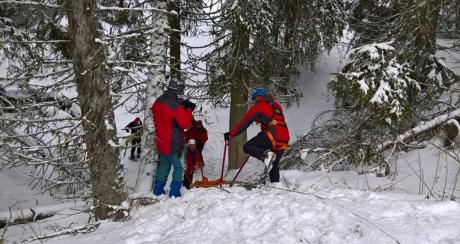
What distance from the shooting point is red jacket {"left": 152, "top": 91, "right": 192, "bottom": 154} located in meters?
6.47

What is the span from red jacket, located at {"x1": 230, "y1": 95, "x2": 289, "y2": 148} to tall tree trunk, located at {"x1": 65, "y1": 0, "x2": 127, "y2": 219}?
6.55 feet

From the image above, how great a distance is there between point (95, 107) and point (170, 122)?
1208 millimetres

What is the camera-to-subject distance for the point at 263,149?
7.10 meters

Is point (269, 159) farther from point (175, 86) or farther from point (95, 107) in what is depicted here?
point (95, 107)

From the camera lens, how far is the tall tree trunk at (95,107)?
17.9ft

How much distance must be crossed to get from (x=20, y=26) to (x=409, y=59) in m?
8.81

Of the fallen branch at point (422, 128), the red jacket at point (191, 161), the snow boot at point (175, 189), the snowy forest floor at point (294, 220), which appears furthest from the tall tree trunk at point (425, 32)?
the red jacket at point (191, 161)

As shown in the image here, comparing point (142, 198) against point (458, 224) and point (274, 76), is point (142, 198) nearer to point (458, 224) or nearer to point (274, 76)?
point (458, 224)

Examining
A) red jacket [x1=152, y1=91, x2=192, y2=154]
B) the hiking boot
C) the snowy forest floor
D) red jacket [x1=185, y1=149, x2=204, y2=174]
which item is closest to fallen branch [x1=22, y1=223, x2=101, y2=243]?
the snowy forest floor

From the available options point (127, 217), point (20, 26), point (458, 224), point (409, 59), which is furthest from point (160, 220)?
point (20, 26)

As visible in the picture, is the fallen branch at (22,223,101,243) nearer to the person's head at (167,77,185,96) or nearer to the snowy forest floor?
the snowy forest floor

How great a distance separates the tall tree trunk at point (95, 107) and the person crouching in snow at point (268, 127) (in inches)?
77.0

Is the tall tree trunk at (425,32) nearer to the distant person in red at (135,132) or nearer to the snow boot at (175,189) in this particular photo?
the snow boot at (175,189)

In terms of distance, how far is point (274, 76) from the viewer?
12.9 meters
